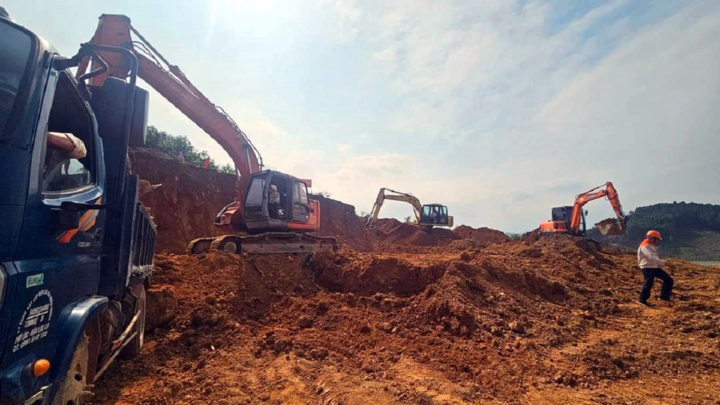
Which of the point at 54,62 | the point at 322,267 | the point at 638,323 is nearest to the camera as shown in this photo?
the point at 54,62

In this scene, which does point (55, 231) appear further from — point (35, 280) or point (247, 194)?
point (247, 194)

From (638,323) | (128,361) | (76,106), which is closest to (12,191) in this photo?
(76,106)

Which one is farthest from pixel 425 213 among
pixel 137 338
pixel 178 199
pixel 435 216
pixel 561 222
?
pixel 137 338

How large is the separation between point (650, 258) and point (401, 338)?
20.7 ft

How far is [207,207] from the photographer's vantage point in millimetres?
17062

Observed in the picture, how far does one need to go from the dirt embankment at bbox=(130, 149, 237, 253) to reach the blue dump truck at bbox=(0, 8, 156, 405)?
39.5ft

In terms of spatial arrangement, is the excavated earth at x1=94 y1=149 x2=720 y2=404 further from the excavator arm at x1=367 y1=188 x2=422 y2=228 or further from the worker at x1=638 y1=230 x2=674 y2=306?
the excavator arm at x1=367 y1=188 x2=422 y2=228

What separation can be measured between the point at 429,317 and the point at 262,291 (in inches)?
116

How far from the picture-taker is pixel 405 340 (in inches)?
209

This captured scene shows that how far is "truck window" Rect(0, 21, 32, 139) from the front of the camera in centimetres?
198

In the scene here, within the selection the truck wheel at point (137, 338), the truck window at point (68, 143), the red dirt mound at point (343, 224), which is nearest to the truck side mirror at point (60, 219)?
the truck window at point (68, 143)

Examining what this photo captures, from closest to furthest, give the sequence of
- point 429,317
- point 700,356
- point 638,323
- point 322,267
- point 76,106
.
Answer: point 76,106 < point 700,356 < point 429,317 < point 638,323 < point 322,267

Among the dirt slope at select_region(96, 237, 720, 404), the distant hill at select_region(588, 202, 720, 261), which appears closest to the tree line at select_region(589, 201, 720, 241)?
the distant hill at select_region(588, 202, 720, 261)

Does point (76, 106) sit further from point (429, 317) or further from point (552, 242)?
point (552, 242)
